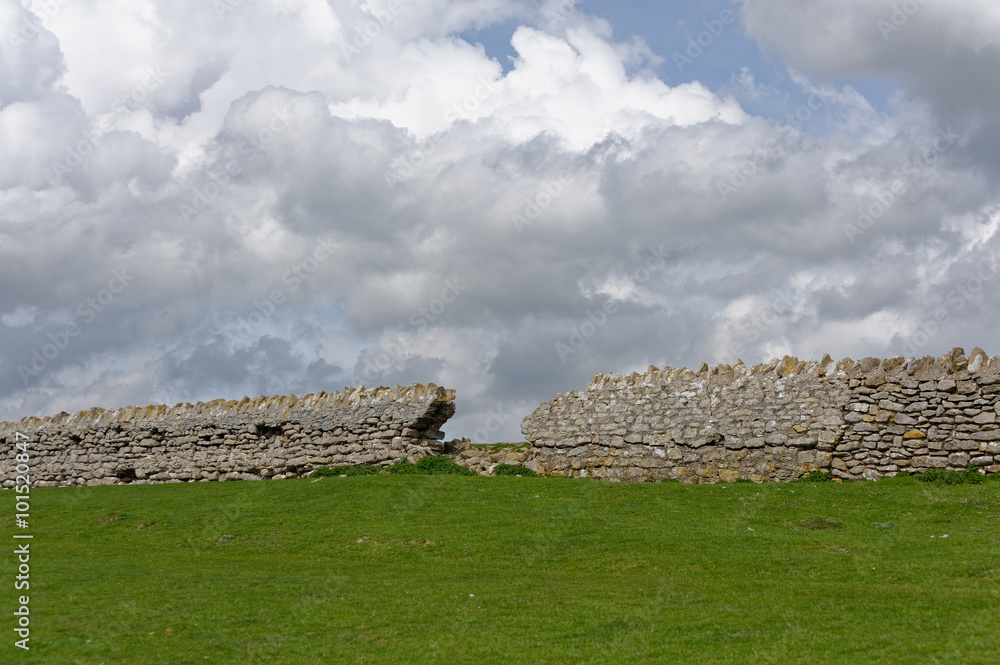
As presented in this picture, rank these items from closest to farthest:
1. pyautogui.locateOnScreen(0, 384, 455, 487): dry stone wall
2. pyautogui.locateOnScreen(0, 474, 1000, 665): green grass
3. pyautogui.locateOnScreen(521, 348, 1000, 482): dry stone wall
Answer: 1. pyautogui.locateOnScreen(0, 474, 1000, 665): green grass
2. pyautogui.locateOnScreen(521, 348, 1000, 482): dry stone wall
3. pyautogui.locateOnScreen(0, 384, 455, 487): dry stone wall

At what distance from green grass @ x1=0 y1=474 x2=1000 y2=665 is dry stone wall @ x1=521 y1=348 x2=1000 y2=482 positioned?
1.09 meters

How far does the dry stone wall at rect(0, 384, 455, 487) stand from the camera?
1091 inches

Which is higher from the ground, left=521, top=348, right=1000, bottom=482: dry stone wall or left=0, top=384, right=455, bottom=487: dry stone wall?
left=0, top=384, right=455, bottom=487: dry stone wall

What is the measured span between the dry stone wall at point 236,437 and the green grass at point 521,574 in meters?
3.26

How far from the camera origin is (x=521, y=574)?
15031mm

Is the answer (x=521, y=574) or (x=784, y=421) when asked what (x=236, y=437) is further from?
(x=784, y=421)

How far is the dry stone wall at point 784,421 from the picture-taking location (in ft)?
66.8

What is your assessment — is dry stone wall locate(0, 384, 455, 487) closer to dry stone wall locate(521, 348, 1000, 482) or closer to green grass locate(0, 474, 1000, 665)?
green grass locate(0, 474, 1000, 665)

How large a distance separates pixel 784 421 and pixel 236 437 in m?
19.3

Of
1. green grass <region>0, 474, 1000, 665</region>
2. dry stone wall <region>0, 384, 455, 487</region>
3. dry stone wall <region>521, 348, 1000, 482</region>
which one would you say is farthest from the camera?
dry stone wall <region>0, 384, 455, 487</region>

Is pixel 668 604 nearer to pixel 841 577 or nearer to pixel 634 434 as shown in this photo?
pixel 841 577

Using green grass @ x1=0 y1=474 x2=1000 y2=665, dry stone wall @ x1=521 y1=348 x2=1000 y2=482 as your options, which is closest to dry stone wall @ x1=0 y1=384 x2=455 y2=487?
green grass @ x1=0 y1=474 x2=1000 y2=665

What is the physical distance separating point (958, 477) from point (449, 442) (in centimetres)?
1568

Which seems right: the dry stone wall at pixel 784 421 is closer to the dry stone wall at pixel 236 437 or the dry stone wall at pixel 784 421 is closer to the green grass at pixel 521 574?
the green grass at pixel 521 574
